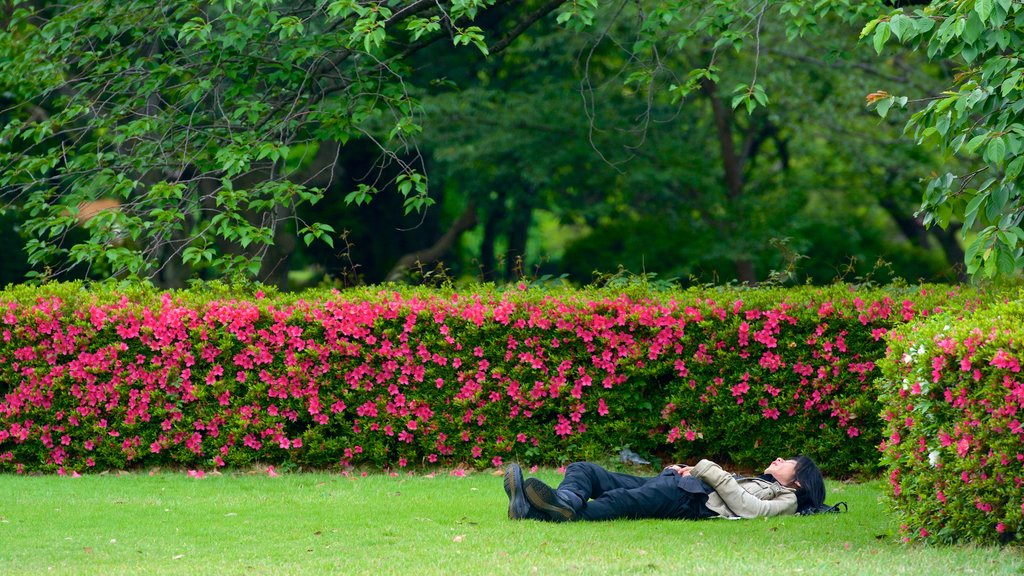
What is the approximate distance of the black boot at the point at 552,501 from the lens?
6188 millimetres

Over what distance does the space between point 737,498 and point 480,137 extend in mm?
11292

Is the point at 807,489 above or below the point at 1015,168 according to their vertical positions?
below

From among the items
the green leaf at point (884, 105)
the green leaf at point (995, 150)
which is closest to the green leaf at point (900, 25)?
the green leaf at point (884, 105)

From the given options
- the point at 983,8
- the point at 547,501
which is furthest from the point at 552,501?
the point at 983,8

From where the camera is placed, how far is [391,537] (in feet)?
19.8

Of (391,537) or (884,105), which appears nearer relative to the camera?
(884,105)

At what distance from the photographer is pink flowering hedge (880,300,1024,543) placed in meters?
5.08

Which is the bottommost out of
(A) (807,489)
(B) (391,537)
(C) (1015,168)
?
(B) (391,537)

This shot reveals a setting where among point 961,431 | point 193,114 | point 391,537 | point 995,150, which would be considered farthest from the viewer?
point 193,114

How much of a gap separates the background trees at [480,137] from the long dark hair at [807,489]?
172 centimetres

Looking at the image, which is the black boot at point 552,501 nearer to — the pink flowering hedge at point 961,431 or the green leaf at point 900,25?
the pink flowering hedge at point 961,431

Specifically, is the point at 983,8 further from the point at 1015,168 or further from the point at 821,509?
the point at 821,509

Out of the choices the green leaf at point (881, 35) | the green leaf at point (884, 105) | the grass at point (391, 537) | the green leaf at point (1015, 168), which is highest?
the green leaf at point (881, 35)

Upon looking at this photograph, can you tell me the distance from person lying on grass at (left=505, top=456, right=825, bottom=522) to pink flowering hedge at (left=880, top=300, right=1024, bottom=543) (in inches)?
39.8
